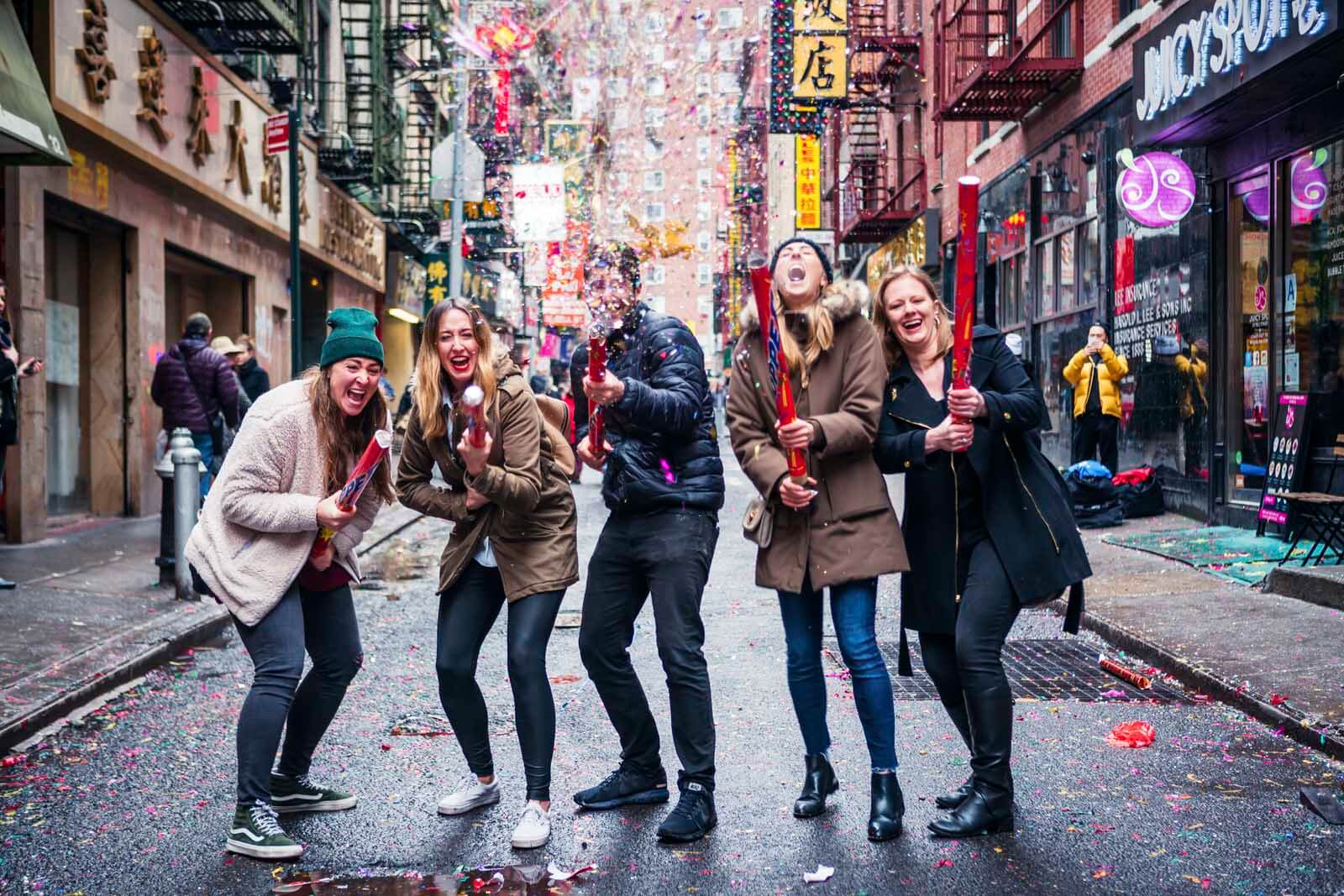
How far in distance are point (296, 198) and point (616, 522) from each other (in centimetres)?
1404

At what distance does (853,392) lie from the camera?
14.8 feet

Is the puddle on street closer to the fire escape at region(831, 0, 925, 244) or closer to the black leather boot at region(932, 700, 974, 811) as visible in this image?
the black leather boot at region(932, 700, 974, 811)

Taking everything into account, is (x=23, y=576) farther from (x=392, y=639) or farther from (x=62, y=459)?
(x=62, y=459)

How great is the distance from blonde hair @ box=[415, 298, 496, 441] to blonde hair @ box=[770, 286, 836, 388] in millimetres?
1010

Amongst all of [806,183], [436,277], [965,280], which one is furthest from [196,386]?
[806,183]

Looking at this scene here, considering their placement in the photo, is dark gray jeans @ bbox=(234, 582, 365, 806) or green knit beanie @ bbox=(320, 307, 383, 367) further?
green knit beanie @ bbox=(320, 307, 383, 367)

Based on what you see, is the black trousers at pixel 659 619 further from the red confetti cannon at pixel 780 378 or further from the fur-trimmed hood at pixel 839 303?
the fur-trimmed hood at pixel 839 303

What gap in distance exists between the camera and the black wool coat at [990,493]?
448cm

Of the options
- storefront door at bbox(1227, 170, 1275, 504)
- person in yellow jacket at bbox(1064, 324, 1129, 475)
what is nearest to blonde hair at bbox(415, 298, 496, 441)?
storefront door at bbox(1227, 170, 1275, 504)

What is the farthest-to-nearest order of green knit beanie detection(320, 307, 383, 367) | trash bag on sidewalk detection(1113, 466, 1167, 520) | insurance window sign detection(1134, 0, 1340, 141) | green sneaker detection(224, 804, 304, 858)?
trash bag on sidewalk detection(1113, 466, 1167, 520)
insurance window sign detection(1134, 0, 1340, 141)
green knit beanie detection(320, 307, 383, 367)
green sneaker detection(224, 804, 304, 858)

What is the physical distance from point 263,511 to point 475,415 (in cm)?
83

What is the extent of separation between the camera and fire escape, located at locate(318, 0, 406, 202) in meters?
24.2

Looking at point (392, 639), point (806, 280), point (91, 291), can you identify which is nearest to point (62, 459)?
point (91, 291)

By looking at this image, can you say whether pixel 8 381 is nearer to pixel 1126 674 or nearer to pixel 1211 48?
pixel 1126 674
